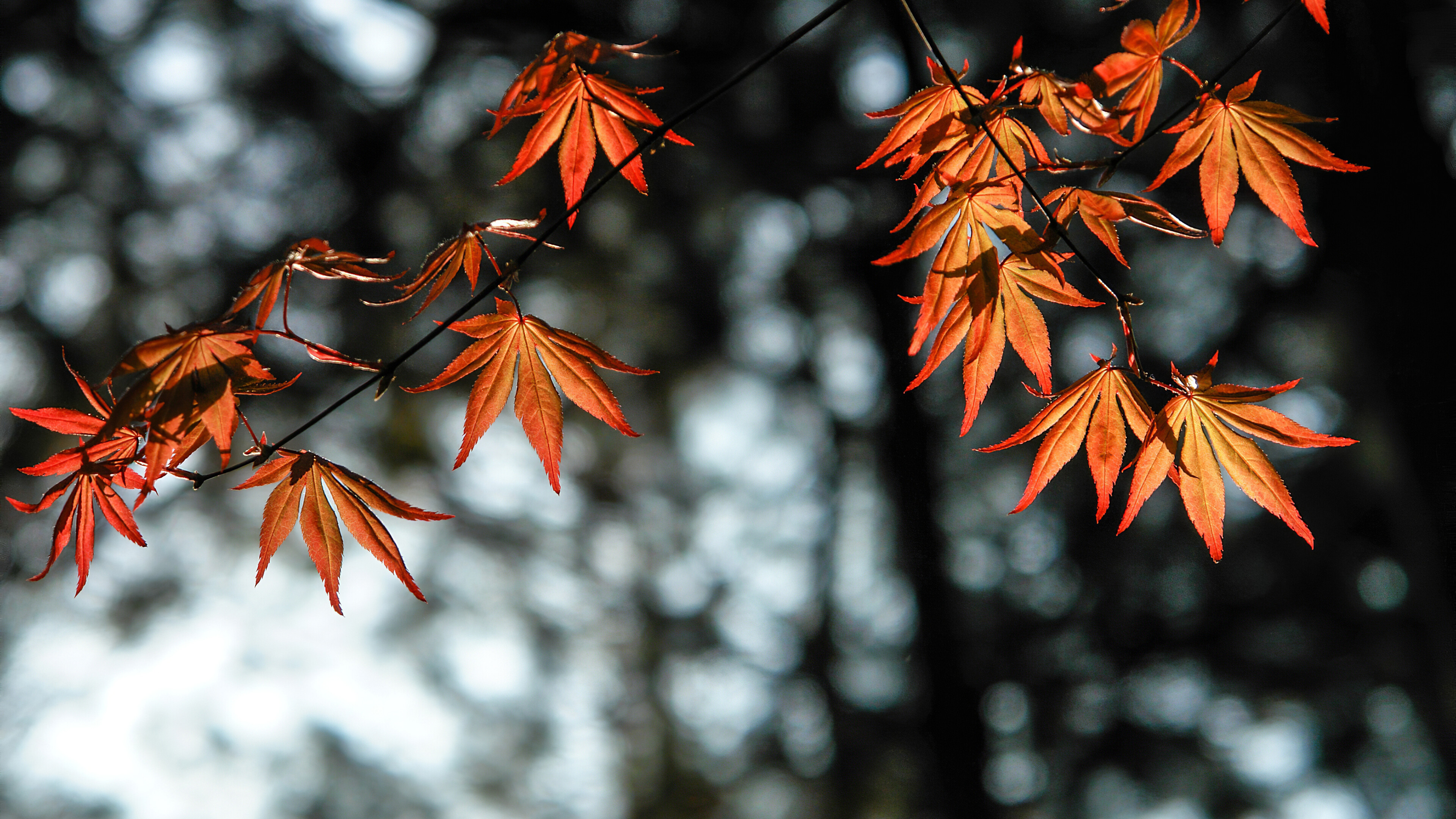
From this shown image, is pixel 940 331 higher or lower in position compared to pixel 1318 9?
lower

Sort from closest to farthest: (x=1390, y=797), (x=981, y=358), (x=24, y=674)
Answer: (x=981, y=358) < (x=1390, y=797) < (x=24, y=674)

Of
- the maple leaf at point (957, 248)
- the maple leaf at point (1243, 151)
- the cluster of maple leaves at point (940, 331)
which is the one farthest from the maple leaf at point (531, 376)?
the maple leaf at point (1243, 151)

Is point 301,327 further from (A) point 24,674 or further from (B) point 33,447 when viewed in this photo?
(A) point 24,674

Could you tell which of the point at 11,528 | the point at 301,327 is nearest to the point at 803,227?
the point at 301,327

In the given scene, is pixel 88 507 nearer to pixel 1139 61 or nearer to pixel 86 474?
pixel 86 474

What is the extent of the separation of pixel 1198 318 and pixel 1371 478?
1.94 ft

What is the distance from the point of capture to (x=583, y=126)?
24.4 inches

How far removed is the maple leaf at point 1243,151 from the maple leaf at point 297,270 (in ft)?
2.01

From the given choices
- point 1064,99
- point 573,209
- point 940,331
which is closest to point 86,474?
point 573,209

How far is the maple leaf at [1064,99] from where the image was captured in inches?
19.2

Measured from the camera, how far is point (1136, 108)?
0.55 m

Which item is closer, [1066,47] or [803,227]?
[1066,47]

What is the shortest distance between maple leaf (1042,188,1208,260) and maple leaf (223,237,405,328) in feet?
1.63

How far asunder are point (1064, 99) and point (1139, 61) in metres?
0.07
